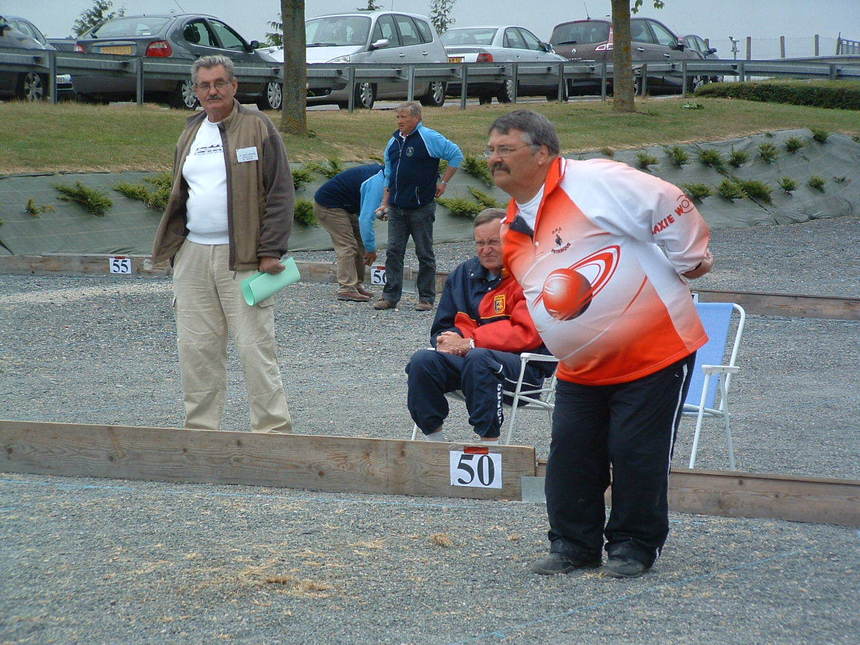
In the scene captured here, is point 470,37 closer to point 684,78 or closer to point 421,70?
point 421,70

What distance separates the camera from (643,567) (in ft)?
13.6

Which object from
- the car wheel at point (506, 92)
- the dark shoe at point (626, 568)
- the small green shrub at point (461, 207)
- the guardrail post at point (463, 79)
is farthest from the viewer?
the car wheel at point (506, 92)

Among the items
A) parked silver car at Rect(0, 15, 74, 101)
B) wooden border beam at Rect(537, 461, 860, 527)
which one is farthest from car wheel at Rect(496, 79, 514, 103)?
wooden border beam at Rect(537, 461, 860, 527)

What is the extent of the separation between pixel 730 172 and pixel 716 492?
1633 cm

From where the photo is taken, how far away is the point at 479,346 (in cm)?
598

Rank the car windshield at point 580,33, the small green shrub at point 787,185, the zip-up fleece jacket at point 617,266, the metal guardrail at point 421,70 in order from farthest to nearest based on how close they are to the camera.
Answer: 1. the car windshield at point 580,33
2. the small green shrub at point 787,185
3. the metal guardrail at point 421,70
4. the zip-up fleece jacket at point 617,266

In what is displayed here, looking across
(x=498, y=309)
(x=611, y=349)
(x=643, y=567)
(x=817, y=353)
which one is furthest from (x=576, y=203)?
(x=817, y=353)

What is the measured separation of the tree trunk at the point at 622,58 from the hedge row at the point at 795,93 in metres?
5.60

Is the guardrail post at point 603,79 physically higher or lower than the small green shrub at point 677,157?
higher

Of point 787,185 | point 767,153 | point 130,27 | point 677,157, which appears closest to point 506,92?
point 677,157

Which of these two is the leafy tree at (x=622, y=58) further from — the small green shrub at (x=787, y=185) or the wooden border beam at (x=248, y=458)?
the wooden border beam at (x=248, y=458)

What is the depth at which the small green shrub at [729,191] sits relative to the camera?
63.4 ft

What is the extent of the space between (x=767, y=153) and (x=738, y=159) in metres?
0.76

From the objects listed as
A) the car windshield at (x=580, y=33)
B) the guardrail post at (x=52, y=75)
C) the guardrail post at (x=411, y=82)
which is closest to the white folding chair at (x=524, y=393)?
the guardrail post at (x=52, y=75)
